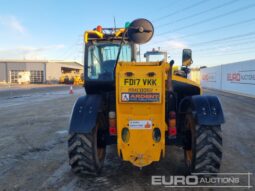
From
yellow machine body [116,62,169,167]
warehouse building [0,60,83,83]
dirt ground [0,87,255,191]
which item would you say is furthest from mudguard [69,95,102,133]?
warehouse building [0,60,83,83]

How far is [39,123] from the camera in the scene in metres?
11.0

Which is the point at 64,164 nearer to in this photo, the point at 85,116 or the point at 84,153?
the point at 84,153

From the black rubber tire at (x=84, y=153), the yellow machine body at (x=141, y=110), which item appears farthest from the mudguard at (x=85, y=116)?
the yellow machine body at (x=141, y=110)

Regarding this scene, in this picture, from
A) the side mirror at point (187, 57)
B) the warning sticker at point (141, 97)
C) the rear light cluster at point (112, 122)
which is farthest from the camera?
the side mirror at point (187, 57)

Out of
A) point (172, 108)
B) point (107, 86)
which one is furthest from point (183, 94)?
point (107, 86)

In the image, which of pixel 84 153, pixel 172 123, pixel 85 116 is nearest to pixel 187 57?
pixel 172 123

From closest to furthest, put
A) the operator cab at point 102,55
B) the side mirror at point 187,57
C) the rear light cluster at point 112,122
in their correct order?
1. the rear light cluster at point 112,122
2. the operator cab at point 102,55
3. the side mirror at point 187,57

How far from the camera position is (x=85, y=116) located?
4758 millimetres

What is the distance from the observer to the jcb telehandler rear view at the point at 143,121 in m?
4.43

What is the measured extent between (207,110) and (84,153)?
2054mm

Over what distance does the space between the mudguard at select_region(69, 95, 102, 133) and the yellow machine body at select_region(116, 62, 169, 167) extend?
1.54ft

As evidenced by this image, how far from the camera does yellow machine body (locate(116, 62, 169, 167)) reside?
14.5 ft

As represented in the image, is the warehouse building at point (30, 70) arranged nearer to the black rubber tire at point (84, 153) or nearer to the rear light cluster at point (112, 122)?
the black rubber tire at point (84, 153)

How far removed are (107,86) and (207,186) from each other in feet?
8.46
